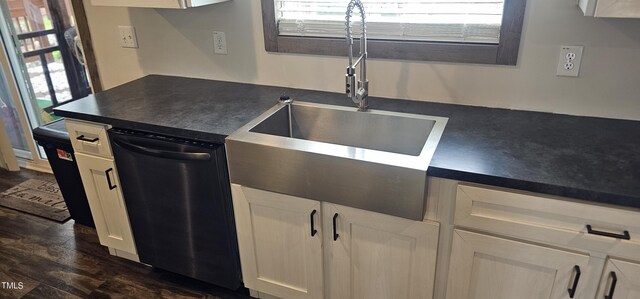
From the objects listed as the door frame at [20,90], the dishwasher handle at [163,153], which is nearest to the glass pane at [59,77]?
the door frame at [20,90]

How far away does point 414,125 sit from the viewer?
1665 mm

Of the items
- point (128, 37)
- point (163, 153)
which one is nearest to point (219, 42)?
point (128, 37)

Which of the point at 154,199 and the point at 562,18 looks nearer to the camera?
the point at 562,18

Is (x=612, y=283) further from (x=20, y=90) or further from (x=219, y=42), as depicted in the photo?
(x=20, y=90)

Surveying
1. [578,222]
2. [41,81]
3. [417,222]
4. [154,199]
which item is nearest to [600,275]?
[578,222]

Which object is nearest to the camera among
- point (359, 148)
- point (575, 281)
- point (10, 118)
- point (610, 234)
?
point (610, 234)

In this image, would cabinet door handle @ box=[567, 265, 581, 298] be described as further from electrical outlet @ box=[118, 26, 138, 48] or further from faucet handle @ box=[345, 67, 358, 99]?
electrical outlet @ box=[118, 26, 138, 48]

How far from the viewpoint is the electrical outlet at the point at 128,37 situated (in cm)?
234

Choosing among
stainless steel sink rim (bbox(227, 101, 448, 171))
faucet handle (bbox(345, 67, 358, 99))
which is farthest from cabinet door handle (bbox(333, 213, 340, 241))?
faucet handle (bbox(345, 67, 358, 99))

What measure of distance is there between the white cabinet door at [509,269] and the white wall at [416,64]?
66 cm

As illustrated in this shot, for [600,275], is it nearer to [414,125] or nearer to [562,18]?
[414,125]

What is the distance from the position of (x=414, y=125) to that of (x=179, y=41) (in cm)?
136

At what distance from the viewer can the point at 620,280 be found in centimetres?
124

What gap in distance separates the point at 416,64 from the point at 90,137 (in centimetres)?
148
